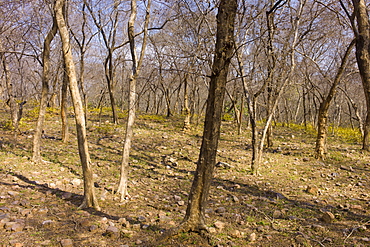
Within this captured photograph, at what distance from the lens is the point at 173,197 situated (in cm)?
641

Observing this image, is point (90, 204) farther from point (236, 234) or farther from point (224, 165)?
point (224, 165)

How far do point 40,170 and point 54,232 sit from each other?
3679 mm

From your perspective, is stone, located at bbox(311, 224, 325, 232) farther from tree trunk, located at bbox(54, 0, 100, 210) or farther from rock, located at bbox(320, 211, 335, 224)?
tree trunk, located at bbox(54, 0, 100, 210)

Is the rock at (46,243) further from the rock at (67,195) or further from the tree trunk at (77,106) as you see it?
the rock at (67,195)

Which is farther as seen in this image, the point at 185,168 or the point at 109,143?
the point at 109,143

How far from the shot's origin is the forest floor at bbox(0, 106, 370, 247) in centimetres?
417

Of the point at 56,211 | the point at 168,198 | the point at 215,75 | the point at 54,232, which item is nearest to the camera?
the point at 215,75

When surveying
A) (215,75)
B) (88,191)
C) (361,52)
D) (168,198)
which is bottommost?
(168,198)

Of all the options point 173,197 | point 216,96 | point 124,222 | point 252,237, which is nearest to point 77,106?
point 124,222

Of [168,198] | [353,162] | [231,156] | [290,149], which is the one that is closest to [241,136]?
[290,149]

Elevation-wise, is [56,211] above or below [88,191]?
below

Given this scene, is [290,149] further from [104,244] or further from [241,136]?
[104,244]

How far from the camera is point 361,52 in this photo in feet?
14.6

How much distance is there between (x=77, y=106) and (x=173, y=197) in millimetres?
3144
